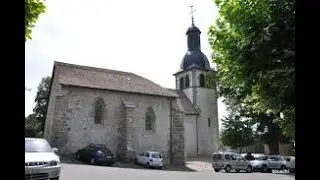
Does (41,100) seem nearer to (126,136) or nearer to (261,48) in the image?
(126,136)

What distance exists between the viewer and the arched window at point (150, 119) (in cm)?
3803

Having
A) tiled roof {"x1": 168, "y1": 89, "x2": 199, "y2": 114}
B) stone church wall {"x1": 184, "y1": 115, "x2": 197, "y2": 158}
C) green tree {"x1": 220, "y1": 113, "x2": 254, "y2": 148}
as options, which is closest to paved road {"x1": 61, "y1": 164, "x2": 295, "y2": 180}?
green tree {"x1": 220, "y1": 113, "x2": 254, "y2": 148}

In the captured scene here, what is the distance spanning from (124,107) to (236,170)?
11885 mm

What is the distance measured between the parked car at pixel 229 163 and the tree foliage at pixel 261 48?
1910 centimetres

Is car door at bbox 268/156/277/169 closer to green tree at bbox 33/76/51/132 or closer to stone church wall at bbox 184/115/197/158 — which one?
stone church wall at bbox 184/115/197/158

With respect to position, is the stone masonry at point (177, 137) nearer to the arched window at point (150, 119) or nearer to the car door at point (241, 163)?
the arched window at point (150, 119)

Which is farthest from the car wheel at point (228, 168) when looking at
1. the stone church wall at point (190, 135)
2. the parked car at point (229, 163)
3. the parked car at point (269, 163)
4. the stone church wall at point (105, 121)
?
the stone church wall at point (190, 135)

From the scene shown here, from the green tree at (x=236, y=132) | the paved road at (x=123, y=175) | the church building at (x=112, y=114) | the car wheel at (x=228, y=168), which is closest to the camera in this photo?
the paved road at (x=123, y=175)

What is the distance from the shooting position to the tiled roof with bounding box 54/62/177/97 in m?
35.0

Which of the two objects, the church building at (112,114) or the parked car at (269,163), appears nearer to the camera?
the church building at (112,114)

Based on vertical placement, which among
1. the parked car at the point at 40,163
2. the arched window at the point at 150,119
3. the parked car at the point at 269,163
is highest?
the arched window at the point at 150,119

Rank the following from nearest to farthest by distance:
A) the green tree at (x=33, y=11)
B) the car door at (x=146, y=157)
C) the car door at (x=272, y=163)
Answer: the green tree at (x=33, y=11), the car door at (x=146, y=157), the car door at (x=272, y=163)

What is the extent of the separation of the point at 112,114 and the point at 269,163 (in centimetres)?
1504
